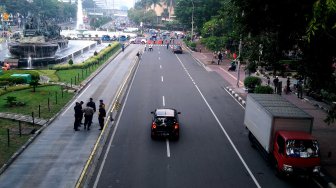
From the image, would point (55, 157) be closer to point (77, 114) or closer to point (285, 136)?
point (77, 114)

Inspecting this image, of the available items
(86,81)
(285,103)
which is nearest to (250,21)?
(285,103)

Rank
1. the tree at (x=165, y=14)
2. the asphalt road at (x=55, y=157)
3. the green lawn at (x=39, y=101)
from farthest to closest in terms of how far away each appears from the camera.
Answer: the tree at (x=165, y=14) < the green lawn at (x=39, y=101) < the asphalt road at (x=55, y=157)

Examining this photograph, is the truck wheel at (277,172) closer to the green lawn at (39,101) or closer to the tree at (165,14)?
the green lawn at (39,101)

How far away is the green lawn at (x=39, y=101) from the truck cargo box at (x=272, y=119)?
41.7 ft

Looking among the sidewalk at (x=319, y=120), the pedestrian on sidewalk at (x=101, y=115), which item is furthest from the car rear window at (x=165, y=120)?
the sidewalk at (x=319, y=120)

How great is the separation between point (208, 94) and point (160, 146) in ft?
49.9

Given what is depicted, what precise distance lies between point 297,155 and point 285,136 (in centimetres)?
93

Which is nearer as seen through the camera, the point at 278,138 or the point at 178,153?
the point at 278,138

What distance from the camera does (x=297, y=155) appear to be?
50.9 feet

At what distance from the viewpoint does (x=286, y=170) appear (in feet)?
50.7

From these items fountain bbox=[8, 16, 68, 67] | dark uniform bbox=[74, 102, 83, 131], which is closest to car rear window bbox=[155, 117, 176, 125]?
dark uniform bbox=[74, 102, 83, 131]

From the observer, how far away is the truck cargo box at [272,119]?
55.0 ft

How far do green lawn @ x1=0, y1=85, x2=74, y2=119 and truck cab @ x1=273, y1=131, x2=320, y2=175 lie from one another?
1455cm

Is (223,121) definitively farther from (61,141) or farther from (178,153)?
(61,141)
